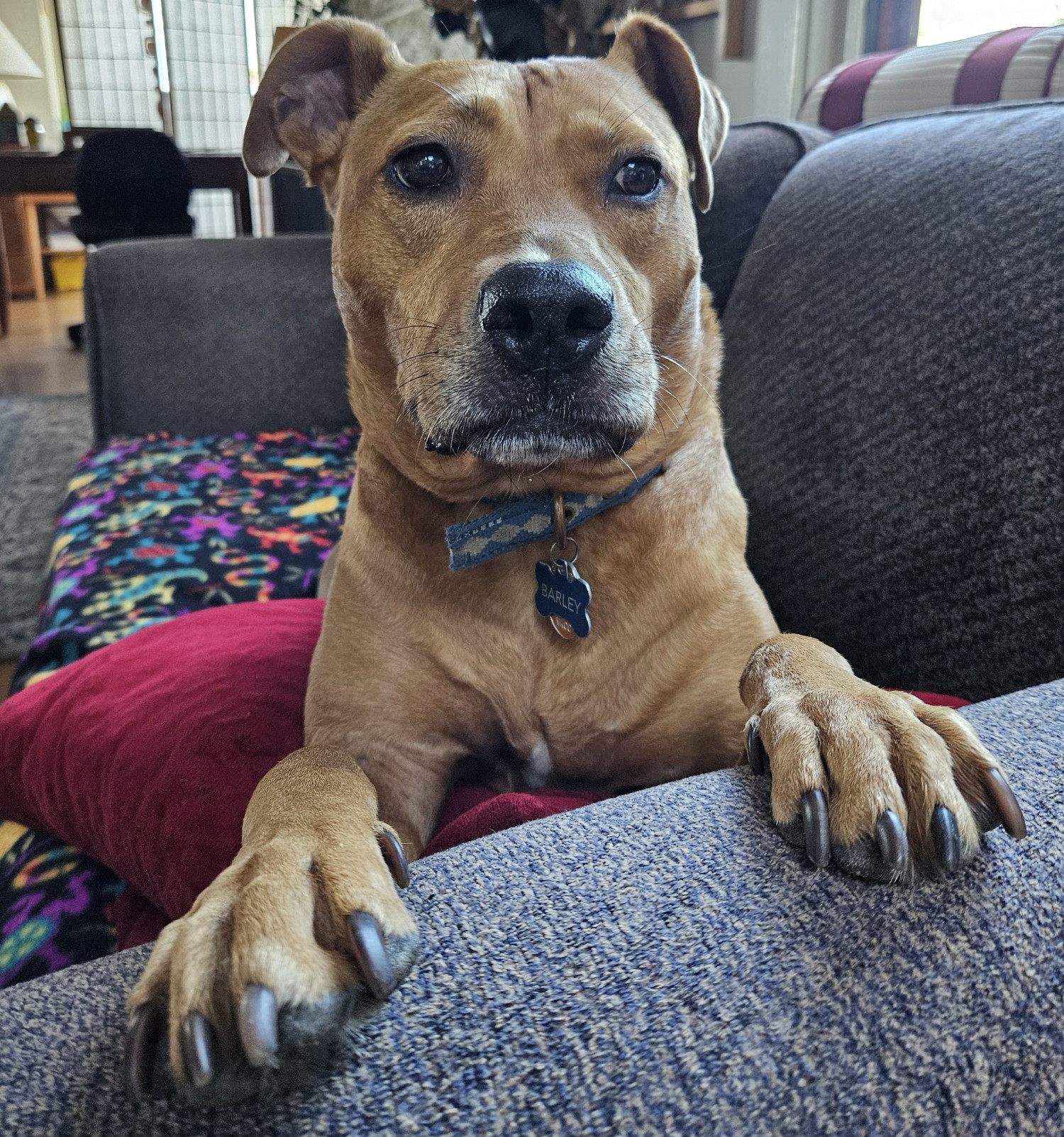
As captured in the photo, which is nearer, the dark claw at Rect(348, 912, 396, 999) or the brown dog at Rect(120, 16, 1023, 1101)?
the dark claw at Rect(348, 912, 396, 999)

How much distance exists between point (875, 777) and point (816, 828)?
10cm

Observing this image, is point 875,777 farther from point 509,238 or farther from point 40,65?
point 40,65

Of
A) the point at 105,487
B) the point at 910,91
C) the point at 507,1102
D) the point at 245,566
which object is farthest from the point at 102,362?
the point at 507,1102

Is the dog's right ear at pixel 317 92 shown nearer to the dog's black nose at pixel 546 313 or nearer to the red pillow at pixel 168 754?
the dog's black nose at pixel 546 313

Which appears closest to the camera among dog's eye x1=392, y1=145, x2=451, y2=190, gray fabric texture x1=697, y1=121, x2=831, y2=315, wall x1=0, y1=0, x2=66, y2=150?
dog's eye x1=392, y1=145, x2=451, y2=190

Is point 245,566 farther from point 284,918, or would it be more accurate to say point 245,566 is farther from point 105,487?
point 284,918

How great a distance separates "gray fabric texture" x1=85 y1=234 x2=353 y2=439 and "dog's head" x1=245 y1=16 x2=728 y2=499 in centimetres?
146

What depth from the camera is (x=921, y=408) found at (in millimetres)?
1313

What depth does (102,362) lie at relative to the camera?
2984mm

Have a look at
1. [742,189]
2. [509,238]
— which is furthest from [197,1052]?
[742,189]

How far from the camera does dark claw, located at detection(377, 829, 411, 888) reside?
0.71 m

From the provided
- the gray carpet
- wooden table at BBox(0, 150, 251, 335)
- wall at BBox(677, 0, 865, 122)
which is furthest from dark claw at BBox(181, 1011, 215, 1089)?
wooden table at BBox(0, 150, 251, 335)

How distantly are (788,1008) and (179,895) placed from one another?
0.76m

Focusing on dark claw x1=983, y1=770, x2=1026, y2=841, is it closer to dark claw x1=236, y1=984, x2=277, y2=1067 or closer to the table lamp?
dark claw x1=236, y1=984, x2=277, y2=1067
